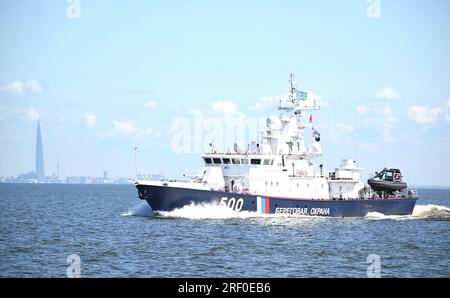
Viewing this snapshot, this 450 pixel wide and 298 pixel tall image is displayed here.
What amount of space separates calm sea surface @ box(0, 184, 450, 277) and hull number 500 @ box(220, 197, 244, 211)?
543mm

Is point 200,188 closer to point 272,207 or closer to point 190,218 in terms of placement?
point 190,218

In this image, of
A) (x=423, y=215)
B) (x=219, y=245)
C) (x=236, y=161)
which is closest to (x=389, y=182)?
(x=423, y=215)

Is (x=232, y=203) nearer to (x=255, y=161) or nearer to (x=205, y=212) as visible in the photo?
(x=205, y=212)

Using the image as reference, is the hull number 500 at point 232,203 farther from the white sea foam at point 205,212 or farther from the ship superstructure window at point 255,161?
the ship superstructure window at point 255,161

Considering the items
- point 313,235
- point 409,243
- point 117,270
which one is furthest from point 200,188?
point 117,270

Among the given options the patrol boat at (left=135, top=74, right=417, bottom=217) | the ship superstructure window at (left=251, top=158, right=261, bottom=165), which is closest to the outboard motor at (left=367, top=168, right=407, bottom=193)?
the patrol boat at (left=135, top=74, right=417, bottom=217)

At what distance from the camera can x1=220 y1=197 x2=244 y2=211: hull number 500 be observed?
175ft

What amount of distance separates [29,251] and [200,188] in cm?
1652

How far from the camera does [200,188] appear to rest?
53.3 m

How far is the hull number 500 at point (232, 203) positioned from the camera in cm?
5347

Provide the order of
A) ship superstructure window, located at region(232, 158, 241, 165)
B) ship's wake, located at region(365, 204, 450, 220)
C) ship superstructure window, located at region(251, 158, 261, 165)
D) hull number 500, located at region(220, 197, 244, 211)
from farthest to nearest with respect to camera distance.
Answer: ship's wake, located at region(365, 204, 450, 220) → ship superstructure window, located at region(251, 158, 261, 165) → ship superstructure window, located at region(232, 158, 241, 165) → hull number 500, located at region(220, 197, 244, 211)

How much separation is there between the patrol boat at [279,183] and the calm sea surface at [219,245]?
3.35 feet

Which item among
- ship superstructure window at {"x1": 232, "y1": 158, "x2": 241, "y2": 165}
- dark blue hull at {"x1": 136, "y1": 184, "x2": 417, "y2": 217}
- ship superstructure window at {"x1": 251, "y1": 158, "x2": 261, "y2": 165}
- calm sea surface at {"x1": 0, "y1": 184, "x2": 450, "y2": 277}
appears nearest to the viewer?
calm sea surface at {"x1": 0, "y1": 184, "x2": 450, "y2": 277}

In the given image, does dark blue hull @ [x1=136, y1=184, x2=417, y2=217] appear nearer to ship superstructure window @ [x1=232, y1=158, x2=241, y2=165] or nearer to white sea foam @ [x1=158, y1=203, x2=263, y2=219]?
white sea foam @ [x1=158, y1=203, x2=263, y2=219]
